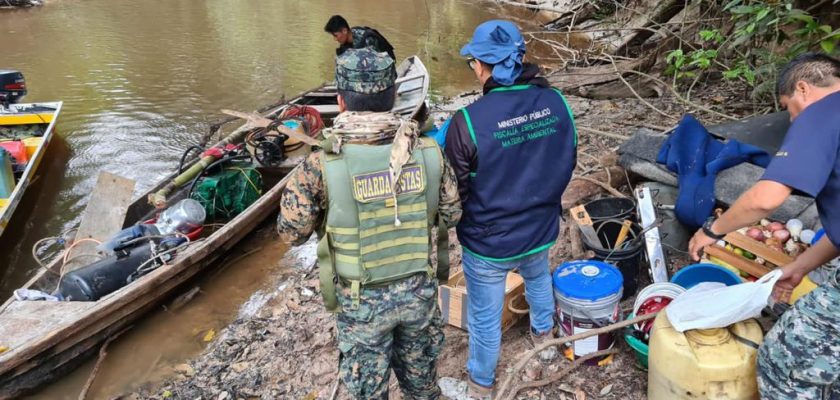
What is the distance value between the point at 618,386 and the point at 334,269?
199cm

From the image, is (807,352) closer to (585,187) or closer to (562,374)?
(562,374)

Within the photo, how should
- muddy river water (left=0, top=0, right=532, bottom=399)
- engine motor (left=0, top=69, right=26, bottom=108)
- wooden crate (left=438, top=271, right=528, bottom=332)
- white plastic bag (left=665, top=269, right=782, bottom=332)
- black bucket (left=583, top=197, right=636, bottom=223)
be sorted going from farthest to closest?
engine motor (left=0, top=69, right=26, bottom=108) → muddy river water (left=0, top=0, right=532, bottom=399) → black bucket (left=583, top=197, right=636, bottom=223) → wooden crate (left=438, top=271, right=528, bottom=332) → white plastic bag (left=665, top=269, right=782, bottom=332)

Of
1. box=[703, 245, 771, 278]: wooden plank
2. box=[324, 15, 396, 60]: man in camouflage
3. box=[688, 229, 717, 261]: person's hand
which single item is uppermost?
box=[324, 15, 396, 60]: man in camouflage

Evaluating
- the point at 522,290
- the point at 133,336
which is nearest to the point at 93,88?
the point at 133,336

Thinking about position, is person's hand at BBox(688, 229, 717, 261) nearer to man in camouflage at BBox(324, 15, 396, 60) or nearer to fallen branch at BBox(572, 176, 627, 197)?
fallen branch at BBox(572, 176, 627, 197)

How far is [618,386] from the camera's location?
338cm

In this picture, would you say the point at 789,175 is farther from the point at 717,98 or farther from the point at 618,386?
the point at 717,98

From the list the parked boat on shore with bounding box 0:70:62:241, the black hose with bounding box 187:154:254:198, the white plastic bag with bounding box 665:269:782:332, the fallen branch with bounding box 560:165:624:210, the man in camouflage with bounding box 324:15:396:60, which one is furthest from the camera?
the parked boat on shore with bounding box 0:70:62:241

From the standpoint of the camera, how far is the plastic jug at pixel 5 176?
6.96 m

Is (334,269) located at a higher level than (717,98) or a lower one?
higher

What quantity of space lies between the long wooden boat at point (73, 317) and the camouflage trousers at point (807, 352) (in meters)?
4.88

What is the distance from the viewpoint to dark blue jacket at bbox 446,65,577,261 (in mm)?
2691

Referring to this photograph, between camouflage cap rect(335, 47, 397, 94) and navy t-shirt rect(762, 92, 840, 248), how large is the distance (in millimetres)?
1631

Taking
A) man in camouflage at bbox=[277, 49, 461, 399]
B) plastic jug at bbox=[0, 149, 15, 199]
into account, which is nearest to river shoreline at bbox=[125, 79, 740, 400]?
man in camouflage at bbox=[277, 49, 461, 399]
